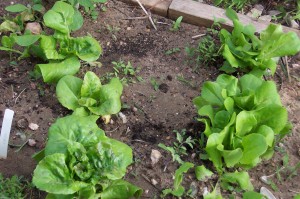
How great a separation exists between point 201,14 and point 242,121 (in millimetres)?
1017

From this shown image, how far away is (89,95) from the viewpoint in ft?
7.61

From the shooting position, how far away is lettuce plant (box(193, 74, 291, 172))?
2.08m

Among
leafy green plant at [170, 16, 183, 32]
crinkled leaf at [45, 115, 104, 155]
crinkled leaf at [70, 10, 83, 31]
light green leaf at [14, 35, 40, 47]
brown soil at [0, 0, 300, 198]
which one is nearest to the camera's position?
crinkled leaf at [45, 115, 104, 155]

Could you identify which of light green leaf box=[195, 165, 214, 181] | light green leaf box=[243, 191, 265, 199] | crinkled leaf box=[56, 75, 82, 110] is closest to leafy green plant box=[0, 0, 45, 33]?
crinkled leaf box=[56, 75, 82, 110]

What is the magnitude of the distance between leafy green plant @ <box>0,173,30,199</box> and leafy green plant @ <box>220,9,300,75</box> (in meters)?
1.23

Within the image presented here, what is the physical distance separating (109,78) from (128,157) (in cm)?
67

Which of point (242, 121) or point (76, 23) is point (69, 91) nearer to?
point (76, 23)

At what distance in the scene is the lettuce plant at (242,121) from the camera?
6.81ft

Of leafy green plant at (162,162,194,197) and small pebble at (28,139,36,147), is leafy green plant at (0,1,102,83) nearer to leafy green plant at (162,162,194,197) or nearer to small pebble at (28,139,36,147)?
small pebble at (28,139,36,147)

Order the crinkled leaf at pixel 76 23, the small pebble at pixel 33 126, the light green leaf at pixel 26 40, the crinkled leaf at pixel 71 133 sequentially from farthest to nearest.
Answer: the crinkled leaf at pixel 76 23, the light green leaf at pixel 26 40, the small pebble at pixel 33 126, the crinkled leaf at pixel 71 133

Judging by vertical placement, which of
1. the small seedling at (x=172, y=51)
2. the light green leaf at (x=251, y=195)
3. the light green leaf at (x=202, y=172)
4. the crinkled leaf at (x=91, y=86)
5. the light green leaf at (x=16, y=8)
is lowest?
the light green leaf at (x=202, y=172)

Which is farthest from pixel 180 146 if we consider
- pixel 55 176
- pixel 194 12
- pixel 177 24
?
pixel 194 12

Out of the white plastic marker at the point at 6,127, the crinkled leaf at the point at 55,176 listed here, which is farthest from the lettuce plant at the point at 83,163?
the white plastic marker at the point at 6,127

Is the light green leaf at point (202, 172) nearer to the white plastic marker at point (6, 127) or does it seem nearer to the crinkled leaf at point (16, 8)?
the white plastic marker at point (6, 127)
